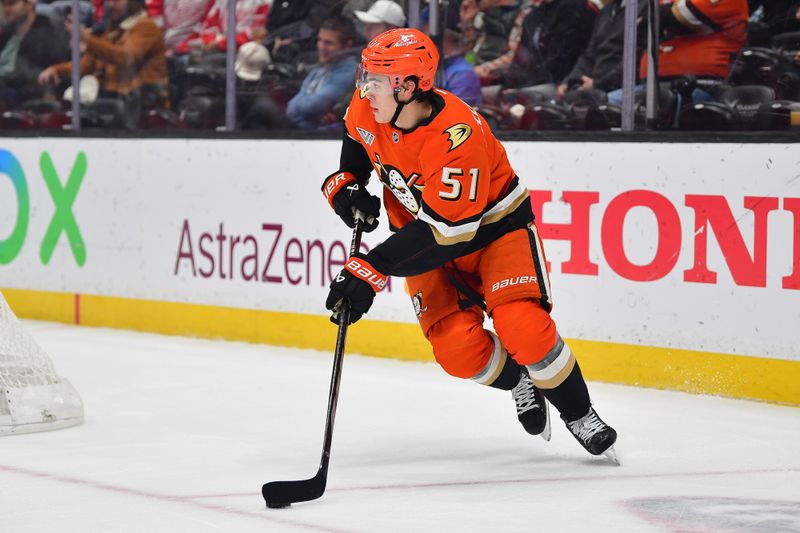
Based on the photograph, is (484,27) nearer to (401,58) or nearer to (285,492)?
(401,58)

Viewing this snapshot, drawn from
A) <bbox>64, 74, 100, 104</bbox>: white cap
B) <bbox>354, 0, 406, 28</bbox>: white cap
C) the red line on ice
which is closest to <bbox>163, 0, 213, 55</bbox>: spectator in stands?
<bbox>64, 74, 100, 104</bbox>: white cap

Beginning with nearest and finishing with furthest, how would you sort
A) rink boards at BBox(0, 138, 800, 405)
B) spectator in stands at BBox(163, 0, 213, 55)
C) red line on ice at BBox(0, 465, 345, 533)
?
red line on ice at BBox(0, 465, 345, 533), rink boards at BBox(0, 138, 800, 405), spectator in stands at BBox(163, 0, 213, 55)

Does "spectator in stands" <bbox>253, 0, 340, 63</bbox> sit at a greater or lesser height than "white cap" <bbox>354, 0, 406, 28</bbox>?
lesser

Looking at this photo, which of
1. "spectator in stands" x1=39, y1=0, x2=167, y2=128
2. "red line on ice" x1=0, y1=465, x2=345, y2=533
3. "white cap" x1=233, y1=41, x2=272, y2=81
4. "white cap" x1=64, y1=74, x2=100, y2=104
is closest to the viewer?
"red line on ice" x1=0, y1=465, x2=345, y2=533

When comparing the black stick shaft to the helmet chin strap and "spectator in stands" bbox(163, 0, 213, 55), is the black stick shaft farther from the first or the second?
"spectator in stands" bbox(163, 0, 213, 55)

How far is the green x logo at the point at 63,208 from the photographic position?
253 inches

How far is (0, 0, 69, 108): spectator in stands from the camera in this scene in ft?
21.9

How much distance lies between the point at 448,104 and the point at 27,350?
155 centimetres

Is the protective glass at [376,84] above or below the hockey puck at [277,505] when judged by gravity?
above

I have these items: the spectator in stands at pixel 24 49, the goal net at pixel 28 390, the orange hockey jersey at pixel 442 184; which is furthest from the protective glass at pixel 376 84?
the spectator in stands at pixel 24 49

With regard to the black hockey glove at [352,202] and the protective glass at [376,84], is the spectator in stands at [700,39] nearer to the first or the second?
the black hockey glove at [352,202]

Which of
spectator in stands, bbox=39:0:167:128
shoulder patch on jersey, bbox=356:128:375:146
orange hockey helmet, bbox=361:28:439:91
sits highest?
orange hockey helmet, bbox=361:28:439:91

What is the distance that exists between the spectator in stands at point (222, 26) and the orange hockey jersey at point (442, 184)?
258 centimetres

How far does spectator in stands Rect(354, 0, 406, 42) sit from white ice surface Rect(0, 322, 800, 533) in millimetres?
1449
